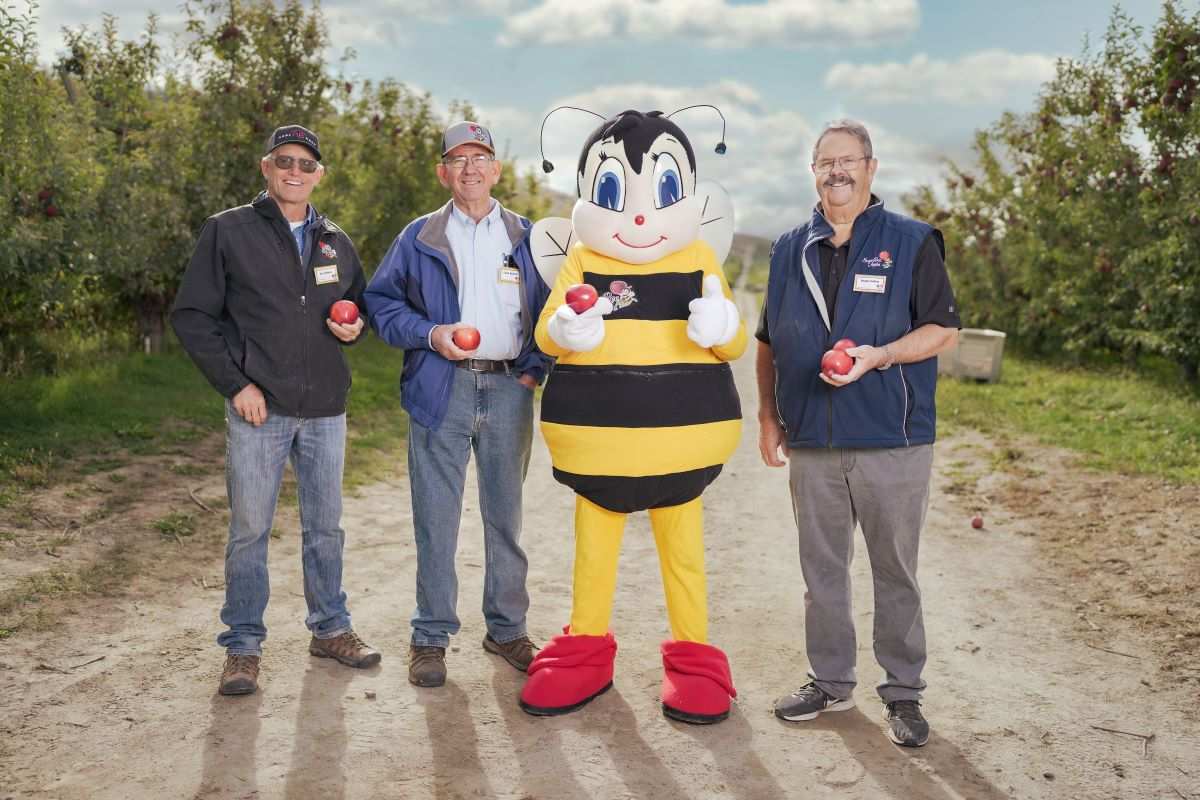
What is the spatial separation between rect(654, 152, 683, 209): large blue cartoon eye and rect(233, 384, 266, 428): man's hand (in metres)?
1.83

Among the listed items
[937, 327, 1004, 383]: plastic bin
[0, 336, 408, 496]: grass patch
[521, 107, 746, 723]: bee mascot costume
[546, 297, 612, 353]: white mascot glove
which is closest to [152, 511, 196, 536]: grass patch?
[0, 336, 408, 496]: grass patch

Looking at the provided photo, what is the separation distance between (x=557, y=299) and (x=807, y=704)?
1.93 m

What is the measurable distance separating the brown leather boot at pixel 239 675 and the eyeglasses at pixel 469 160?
2.29m

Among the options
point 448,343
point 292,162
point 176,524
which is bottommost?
point 176,524

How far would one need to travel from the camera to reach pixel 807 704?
4387 mm

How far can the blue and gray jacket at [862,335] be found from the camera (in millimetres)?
4180

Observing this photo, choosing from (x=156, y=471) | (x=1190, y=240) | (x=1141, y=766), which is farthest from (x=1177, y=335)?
(x=156, y=471)

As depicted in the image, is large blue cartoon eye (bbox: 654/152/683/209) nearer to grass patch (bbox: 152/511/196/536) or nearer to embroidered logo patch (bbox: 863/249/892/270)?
embroidered logo patch (bbox: 863/249/892/270)

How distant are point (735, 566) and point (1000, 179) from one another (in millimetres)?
13655

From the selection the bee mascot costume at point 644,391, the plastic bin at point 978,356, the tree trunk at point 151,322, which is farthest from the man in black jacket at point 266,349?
the plastic bin at point 978,356

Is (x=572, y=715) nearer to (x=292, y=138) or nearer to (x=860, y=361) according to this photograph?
(x=860, y=361)

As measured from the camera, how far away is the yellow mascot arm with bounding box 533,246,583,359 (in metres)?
4.26

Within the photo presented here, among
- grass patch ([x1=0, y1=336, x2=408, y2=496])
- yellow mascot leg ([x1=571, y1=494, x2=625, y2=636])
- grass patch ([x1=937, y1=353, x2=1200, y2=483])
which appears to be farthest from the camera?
grass patch ([x1=937, y1=353, x2=1200, y2=483])

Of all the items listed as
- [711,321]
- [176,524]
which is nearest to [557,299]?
[711,321]
